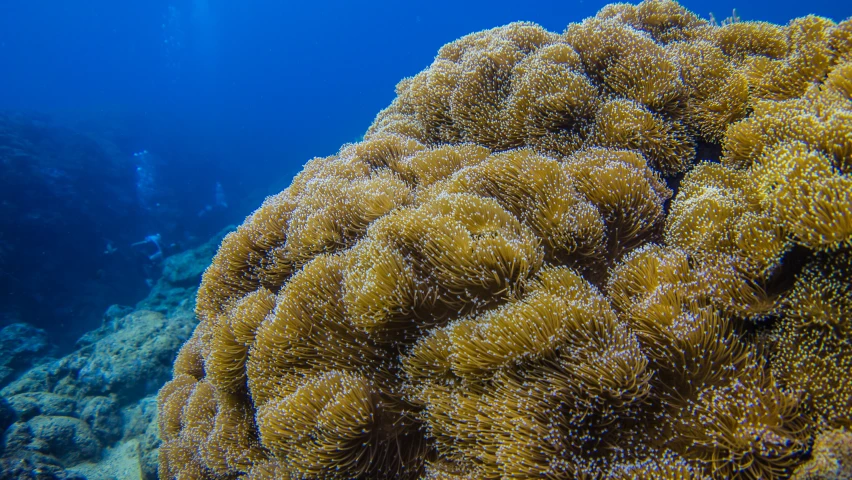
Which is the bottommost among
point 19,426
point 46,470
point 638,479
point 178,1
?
point 638,479

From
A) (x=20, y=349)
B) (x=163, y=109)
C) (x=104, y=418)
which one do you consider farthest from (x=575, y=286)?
(x=163, y=109)

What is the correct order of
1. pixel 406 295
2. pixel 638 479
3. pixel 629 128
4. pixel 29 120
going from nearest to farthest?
1. pixel 638 479
2. pixel 406 295
3. pixel 629 128
4. pixel 29 120

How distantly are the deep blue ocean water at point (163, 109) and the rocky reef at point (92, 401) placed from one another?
4459 millimetres

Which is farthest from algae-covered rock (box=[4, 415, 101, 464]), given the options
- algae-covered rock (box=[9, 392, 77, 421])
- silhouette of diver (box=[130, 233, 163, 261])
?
silhouette of diver (box=[130, 233, 163, 261])

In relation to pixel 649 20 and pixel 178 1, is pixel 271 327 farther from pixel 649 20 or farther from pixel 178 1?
A: pixel 178 1

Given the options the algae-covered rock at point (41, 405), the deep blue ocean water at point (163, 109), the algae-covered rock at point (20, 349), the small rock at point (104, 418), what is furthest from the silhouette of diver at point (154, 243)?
the small rock at point (104, 418)

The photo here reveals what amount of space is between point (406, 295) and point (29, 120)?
31607mm

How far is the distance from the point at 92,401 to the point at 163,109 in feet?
205

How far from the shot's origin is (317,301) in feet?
9.50

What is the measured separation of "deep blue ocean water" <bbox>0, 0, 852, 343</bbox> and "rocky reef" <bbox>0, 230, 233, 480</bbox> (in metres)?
4.46

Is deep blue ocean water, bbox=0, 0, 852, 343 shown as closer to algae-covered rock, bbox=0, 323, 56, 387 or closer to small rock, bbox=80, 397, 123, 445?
algae-covered rock, bbox=0, 323, 56, 387

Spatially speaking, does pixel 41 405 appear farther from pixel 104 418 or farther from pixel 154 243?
pixel 154 243

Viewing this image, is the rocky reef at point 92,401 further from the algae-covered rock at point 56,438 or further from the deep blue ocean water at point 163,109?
the deep blue ocean water at point 163,109

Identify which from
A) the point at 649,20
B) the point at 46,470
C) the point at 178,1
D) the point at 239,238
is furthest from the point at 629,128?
the point at 178,1
